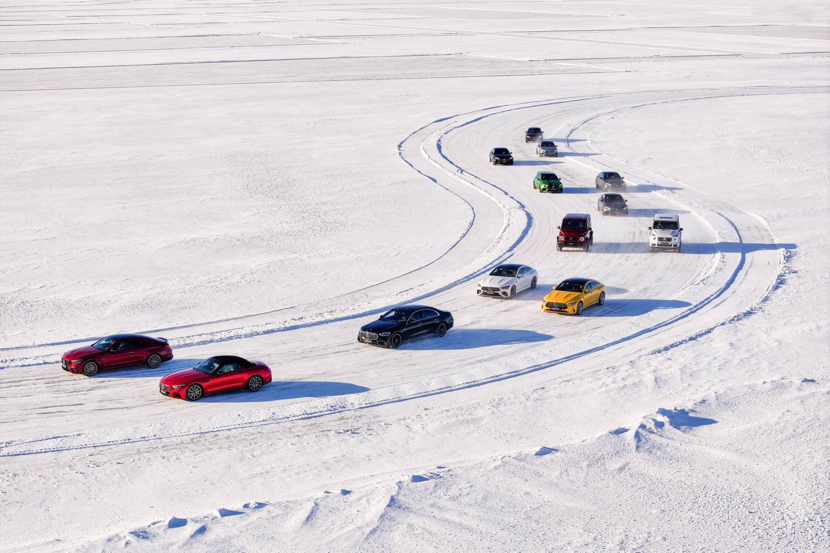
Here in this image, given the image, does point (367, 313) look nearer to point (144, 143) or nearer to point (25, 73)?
point (144, 143)

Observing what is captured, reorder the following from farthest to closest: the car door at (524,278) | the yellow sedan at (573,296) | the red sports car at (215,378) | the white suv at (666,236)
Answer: the white suv at (666,236)
the car door at (524,278)
the yellow sedan at (573,296)
the red sports car at (215,378)

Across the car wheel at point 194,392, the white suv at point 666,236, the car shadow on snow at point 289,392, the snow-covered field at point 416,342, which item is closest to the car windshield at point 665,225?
the white suv at point 666,236

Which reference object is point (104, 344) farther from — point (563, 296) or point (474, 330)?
point (563, 296)

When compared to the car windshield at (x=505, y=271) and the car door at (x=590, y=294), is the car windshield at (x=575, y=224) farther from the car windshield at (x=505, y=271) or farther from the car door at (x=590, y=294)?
the car door at (x=590, y=294)

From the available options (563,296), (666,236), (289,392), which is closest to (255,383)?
(289,392)

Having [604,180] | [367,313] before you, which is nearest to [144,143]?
[604,180]

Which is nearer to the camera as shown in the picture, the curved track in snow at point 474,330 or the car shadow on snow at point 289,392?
the curved track in snow at point 474,330

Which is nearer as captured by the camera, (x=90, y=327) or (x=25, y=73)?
(x=90, y=327)
